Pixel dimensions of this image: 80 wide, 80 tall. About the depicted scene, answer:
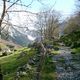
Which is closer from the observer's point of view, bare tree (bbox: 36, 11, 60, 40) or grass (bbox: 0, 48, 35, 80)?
bare tree (bbox: 36, 11, 60, 40)

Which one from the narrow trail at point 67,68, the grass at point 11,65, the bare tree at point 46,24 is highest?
the bare tree at point 46,24

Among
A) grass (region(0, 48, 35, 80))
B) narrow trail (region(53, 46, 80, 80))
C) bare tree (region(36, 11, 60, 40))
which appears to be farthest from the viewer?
grass (region(0, 48, 35, 80))

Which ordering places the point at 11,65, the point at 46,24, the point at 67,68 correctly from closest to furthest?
1. the point at 67,68
2. the point at 11,65
3. the point at 46,24

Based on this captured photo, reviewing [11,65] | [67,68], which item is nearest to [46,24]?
[11,65]

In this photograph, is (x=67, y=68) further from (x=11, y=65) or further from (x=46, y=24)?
(x=46, y=24)

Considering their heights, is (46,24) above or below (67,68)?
above

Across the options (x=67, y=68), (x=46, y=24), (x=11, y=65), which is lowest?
(x=11, y=65)

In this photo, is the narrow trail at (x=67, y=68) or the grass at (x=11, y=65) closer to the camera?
the narrow trail at (x=67, y=68)

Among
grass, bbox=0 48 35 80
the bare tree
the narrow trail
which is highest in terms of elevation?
the bare tree

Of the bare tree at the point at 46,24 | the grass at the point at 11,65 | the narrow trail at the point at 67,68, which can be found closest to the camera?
the bare tree at the point at 46,24

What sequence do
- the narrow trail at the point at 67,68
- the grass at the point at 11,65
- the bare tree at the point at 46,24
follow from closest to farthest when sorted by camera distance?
the bare tree at the point at 46,24 → the narrow trail at the point at 67,68 → the grass at the point at 11,65

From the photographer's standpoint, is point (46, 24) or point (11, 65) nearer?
point (11, 65)

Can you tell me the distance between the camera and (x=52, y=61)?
116ft

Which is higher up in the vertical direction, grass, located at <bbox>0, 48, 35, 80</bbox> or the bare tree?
the bare tree
